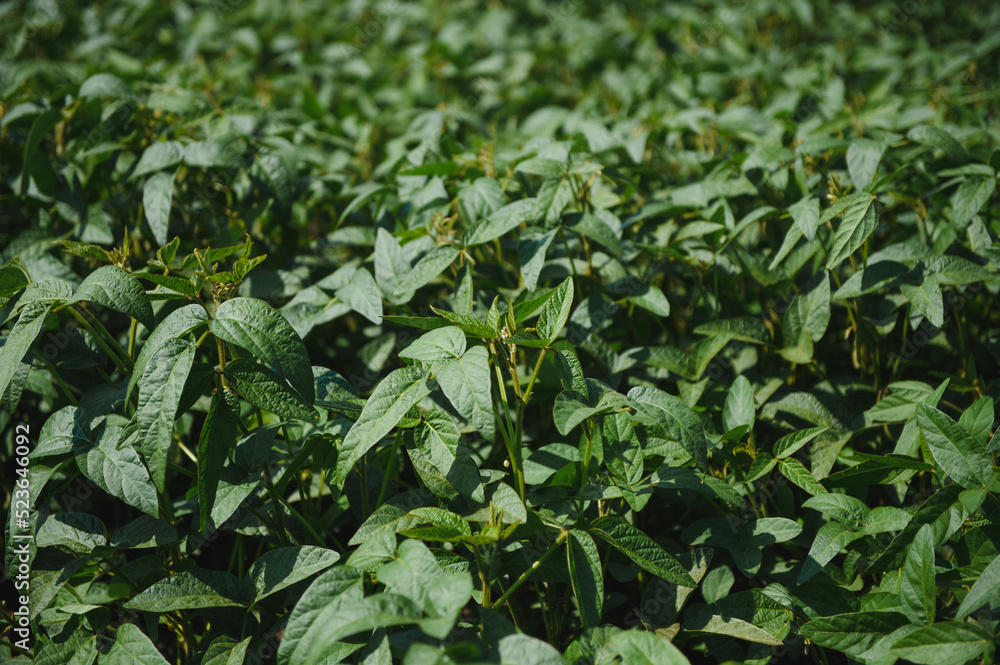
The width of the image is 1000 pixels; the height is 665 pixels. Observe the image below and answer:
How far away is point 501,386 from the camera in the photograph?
52.8 inches

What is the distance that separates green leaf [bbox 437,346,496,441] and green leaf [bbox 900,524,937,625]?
0.87 metres

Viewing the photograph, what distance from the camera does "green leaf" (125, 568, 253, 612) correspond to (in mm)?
1336

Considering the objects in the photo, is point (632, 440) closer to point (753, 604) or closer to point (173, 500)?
point (753, 604)

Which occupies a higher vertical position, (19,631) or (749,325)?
(749,325)

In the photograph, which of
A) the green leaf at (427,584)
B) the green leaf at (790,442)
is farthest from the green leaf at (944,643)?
the green leaf at (427,584)

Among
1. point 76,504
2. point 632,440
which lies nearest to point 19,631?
point 76,504

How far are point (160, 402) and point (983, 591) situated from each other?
1.59m

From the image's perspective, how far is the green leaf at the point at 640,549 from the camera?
1.32 m

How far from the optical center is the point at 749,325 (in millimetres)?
1834

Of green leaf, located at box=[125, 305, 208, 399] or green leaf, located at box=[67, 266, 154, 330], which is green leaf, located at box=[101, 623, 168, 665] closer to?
green leaf, located at box=[125, 305, 208, 399]

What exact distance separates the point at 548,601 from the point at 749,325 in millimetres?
954

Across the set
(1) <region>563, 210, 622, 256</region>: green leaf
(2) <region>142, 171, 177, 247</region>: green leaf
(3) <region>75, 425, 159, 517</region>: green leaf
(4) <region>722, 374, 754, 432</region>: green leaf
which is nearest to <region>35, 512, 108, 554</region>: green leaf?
(3) <region>75, 425, 159, 517</region>: green leaf

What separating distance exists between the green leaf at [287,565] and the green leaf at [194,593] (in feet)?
0.14

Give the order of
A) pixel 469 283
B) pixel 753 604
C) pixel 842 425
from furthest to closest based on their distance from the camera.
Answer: pixel 842 425
pixel 469 283
pixel 753 604
